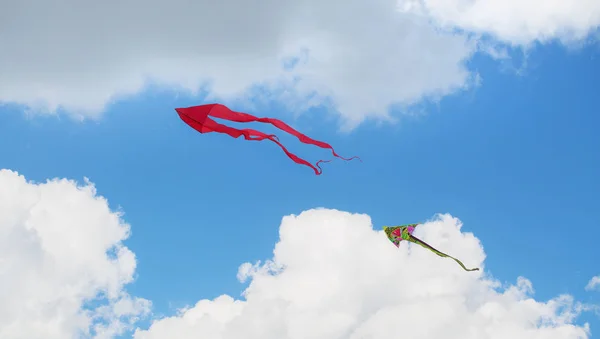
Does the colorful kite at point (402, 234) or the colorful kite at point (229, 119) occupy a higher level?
the colorful kite at point (402, 234)

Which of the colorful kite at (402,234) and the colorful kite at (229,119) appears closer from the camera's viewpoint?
the colorful kite at (229,119)

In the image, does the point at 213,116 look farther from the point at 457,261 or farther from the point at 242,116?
the point at 457,261

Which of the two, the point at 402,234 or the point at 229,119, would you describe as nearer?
the point at 229,119

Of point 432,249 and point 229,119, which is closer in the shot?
point 229,119

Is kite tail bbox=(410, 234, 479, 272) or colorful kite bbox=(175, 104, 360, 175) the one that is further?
kite tail bbox=(410, 234, 479, 272)

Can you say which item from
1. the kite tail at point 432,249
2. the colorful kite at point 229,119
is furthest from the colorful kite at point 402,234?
the colorful kite at point 229,119

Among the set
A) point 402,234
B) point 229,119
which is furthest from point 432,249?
point 229,119

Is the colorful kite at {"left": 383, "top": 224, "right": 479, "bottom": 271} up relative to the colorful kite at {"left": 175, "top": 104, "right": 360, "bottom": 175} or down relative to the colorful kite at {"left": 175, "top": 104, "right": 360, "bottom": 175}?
up

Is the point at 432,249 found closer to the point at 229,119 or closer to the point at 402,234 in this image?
the point at 402,234

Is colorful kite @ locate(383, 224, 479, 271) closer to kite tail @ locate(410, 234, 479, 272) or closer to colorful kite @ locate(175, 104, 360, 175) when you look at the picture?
kite tail @ locate(410, 234, 479, 272)

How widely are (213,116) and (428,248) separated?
2222 centimetres

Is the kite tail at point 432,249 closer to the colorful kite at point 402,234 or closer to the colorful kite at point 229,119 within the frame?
the colorful kite at point 402,234

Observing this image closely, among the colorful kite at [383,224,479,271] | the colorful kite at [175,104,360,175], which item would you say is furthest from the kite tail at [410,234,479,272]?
the colorful kite at [175,104,360,175]

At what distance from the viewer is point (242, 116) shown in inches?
1377
